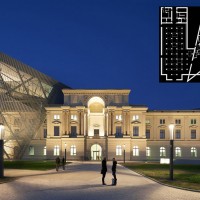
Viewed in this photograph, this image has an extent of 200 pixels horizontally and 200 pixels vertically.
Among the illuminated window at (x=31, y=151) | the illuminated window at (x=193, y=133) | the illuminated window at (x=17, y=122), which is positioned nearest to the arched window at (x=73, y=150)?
the illuminated window at (x=31, y=151)

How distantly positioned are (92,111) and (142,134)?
14.7 m

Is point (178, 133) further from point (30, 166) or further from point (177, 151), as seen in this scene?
point (30, 166)

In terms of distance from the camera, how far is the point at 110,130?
10094 centimetres

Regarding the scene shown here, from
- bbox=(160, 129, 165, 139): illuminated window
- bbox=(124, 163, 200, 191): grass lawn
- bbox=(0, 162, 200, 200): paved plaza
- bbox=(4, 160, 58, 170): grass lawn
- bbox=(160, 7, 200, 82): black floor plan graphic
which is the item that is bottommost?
bbox=(4, 160, 58, 170): grass lawn

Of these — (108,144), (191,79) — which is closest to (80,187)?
(191,79)

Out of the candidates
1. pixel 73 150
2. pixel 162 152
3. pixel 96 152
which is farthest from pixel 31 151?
pixel 162 152

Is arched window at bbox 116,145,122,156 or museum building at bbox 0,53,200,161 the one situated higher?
museum building at bbox 0,53,200,161

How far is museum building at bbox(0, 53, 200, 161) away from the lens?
9431 centimetres

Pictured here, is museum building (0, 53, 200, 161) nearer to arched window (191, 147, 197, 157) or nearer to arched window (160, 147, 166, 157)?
arched window (191, 147, 197, 157)

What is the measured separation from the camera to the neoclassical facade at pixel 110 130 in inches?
3925

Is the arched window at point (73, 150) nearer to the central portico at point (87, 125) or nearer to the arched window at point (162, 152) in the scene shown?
the central portico at point (87, 125)

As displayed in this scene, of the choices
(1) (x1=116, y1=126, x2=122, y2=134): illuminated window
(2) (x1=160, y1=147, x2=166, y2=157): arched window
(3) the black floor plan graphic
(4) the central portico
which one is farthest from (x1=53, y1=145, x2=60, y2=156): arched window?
(3) the black floor plan graphic

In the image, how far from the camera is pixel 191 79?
3412cm

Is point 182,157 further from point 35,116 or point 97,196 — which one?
point 97,196
